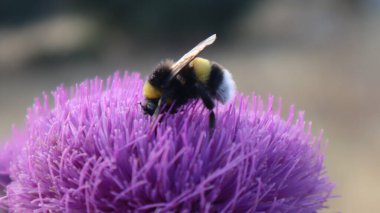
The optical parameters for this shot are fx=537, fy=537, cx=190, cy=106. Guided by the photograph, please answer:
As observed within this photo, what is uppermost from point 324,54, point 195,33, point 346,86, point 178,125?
point 195,33

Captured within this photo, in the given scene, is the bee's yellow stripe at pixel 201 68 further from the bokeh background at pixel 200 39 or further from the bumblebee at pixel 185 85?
the bokeh background at pixel 200 39

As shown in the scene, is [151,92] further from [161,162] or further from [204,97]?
[161,162]

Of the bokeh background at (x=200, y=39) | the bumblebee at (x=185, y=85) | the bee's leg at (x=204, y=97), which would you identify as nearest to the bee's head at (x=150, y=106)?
the bumblebee at (x=185, y=85)

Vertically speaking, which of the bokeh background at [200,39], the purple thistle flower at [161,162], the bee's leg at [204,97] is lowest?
the purple thistle flower at [161,162]

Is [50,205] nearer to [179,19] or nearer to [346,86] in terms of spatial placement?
[346,86]

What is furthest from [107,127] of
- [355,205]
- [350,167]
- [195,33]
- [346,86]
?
[195,33]

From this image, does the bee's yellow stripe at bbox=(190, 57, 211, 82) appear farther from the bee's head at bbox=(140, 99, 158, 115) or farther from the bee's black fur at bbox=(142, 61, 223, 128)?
the bee's head at bbox=(140, 99, 158, 115)

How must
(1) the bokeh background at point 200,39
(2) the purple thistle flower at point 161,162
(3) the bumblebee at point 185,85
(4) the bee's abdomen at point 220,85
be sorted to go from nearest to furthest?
(2) the purple thistle flower at point 161,162 → (3) the bumblebee at point 185,85 → (4) the bee's abdomen at point 220,85 → (1) the bokeh background at point 200,39
